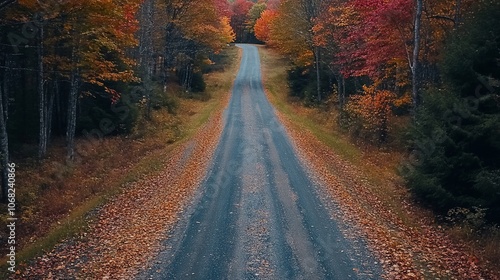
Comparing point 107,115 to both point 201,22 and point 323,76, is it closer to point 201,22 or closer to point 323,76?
point 201,22

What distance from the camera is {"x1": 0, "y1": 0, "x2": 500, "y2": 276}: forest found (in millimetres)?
12055

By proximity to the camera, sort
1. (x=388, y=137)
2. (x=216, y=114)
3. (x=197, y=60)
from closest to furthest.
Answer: (x=388, y=137)
(x=216, y=114)
(x=197, y=60)

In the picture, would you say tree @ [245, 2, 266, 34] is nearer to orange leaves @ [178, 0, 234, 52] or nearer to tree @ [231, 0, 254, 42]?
tree @ [231, 0, 254, 42]

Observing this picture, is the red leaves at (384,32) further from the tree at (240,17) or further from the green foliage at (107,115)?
the tree at (240,17)

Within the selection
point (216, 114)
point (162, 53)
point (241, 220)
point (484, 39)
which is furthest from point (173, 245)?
point (162, 53)

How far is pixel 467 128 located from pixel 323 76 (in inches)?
1024

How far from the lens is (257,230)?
446 inches

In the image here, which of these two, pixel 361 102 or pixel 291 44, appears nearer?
pixel 361 102

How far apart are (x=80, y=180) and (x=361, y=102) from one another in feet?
50.7

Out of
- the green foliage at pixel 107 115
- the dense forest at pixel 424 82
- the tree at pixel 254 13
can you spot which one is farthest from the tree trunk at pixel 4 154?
the tree at pixel 254 13

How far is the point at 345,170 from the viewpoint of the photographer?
17.4 meters

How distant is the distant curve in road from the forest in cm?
396

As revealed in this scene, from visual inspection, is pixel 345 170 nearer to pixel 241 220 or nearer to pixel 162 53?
pixel 241 220

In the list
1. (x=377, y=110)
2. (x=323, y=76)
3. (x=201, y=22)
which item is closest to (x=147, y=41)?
(x=201, y=22)
